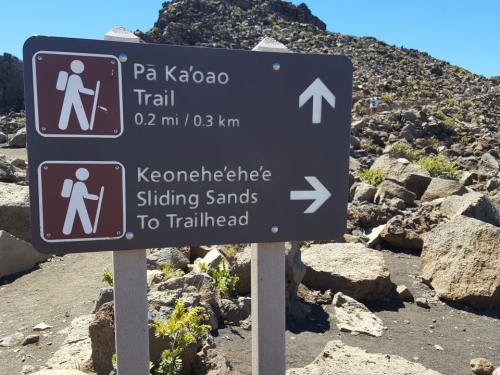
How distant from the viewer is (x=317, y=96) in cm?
221

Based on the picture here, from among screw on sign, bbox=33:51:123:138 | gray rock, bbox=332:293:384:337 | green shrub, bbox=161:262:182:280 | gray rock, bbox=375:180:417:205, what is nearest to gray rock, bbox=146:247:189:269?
green shrub, bbox=161:262:182:280

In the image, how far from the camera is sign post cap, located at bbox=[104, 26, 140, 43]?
1985 mm

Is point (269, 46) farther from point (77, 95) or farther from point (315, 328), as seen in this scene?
point (315, 328)

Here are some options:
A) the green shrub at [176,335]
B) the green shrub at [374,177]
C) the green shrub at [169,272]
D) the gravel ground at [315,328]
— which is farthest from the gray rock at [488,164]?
the green shrub at [176,335]

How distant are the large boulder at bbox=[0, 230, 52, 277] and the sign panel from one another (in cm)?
506

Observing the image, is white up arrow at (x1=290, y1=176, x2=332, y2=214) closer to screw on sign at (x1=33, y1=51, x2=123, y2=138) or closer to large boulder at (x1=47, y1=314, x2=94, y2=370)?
screw on sign at (x1=33, y1=51, x2=123, y2=138)

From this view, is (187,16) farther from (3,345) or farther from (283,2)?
(3,345)

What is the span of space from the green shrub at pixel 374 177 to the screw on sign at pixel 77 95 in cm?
951

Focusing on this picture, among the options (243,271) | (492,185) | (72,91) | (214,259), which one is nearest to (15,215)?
(214,259)

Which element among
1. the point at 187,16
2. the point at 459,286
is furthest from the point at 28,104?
the point at 187,16

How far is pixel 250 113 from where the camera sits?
214 centimetres

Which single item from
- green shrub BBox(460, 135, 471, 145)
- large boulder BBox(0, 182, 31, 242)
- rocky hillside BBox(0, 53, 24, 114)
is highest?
rocky hillside BBox(0, 53, 24, 114)

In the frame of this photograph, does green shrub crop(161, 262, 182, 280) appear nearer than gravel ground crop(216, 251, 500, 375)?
No

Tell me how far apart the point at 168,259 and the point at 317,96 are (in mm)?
3907
